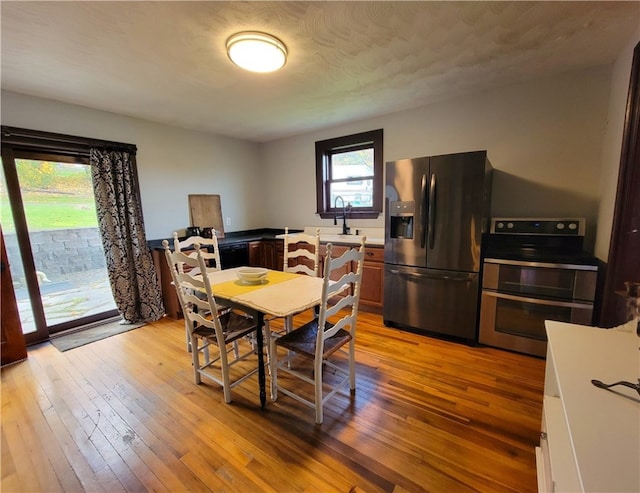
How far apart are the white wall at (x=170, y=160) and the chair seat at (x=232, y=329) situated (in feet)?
6.86

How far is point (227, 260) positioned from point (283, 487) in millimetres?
2793

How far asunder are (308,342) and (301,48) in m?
2.03

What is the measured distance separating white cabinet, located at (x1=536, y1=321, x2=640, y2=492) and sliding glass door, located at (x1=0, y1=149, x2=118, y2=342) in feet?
13.3

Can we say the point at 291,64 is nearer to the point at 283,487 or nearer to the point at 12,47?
the point at 12,47

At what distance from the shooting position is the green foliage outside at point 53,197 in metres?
2.70

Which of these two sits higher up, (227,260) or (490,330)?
(227,260)

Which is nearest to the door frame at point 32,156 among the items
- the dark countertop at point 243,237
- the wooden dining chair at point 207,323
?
the dark countertop at point 243,237

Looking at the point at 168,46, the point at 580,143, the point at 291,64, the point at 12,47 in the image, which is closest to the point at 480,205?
the point at 580,143

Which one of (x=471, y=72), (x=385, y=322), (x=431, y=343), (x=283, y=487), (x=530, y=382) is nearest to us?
(x=283, y=487)

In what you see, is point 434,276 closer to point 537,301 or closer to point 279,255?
point 537,301

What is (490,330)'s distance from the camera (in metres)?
2.54

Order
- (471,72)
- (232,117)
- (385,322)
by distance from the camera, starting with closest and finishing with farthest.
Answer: (471,72) < (385,322) < (232,117)

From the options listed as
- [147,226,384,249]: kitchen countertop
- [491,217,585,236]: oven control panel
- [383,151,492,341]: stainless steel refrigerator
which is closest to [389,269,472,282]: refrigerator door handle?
[383,151,492,341]: stainless steel refrigerator

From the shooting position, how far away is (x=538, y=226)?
2.57 meters
